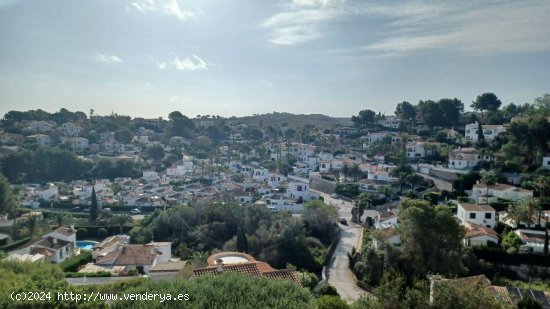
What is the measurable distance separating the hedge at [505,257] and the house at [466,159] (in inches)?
907

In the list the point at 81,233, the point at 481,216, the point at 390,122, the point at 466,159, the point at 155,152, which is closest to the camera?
the point at 481,216

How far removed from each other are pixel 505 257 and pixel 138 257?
2327 cm

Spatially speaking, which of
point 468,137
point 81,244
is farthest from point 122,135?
point 468,137

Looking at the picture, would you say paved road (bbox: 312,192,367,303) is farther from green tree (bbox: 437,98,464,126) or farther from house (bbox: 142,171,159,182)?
green tree (bbox: 437,98,464,126)

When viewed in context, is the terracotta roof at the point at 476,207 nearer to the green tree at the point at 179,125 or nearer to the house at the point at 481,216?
the house at the point at 481,216

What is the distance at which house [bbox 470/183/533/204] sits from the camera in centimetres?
3453

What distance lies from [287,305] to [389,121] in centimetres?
7675

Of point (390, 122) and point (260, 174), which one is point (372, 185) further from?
point (390, 122)

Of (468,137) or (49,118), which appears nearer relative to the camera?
(468,137)

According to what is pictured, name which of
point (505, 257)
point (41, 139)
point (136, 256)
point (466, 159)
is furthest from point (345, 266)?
point (41, 139)

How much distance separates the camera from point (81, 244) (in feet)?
116

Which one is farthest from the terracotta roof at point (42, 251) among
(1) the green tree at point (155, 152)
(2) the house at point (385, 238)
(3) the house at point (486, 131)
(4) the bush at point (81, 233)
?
(3) the house at point (486, 131)

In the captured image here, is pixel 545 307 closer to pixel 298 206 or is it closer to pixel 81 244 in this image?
pixel 298 206

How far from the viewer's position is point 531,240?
2639cm
